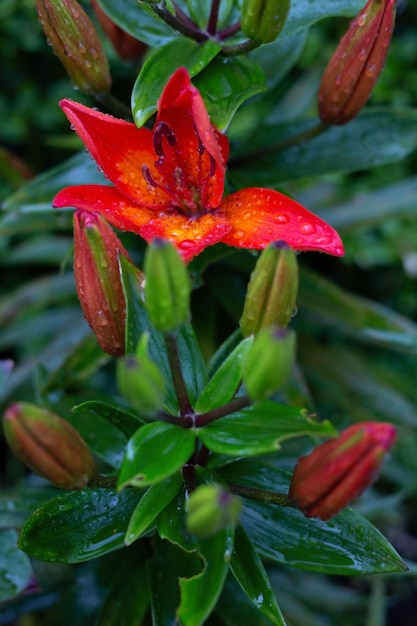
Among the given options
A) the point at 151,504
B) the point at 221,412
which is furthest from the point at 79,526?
the point at 221,412

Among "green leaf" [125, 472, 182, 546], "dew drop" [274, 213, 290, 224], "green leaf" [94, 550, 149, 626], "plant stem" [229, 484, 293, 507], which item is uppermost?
"dew drop" [274, 213, 290, 224]

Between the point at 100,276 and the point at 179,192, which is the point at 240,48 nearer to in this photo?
the point at 179,192

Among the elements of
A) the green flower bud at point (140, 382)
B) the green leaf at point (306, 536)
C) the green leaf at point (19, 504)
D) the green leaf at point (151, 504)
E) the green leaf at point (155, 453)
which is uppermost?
the green flower bud at point (140, 382)

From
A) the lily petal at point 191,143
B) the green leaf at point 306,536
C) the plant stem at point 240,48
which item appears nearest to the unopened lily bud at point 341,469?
the green leaf at point 306,536

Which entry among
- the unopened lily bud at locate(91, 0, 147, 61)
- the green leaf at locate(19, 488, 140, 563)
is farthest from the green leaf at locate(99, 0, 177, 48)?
the green leaf at locate(19, 488, 140, 563)

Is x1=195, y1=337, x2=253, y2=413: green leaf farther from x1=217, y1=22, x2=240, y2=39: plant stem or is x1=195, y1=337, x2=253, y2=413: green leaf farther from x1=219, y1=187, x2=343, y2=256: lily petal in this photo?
x1=217, y1=22, x2=240, y2=39: plant stem

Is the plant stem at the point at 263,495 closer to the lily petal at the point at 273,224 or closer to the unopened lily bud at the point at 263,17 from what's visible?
the lily petal at the point at 273,224

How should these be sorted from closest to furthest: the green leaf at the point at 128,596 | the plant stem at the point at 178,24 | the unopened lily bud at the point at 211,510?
1. the unopened lily bud at the point at 211,510
2. the plant stem at the point at 178,24
3. the green leaf at the point at 128,596
